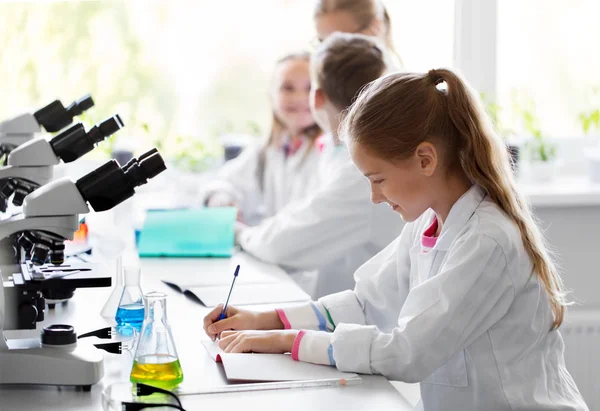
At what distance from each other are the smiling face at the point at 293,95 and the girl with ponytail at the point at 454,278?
4.98ft

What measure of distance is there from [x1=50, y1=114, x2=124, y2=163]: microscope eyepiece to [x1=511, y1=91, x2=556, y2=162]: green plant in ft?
6.42

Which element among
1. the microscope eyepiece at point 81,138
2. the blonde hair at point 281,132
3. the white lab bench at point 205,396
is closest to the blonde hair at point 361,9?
the blonde hair at point 281,132

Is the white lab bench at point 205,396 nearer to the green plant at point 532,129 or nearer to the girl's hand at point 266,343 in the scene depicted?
the girl's hand at point 266,343

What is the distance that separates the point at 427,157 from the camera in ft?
4.82

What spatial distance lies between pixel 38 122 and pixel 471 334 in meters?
1.22

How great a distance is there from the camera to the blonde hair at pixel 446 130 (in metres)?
1.45

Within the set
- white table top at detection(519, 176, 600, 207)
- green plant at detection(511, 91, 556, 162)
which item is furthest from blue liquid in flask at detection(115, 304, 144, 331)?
green plant at detection(511, 91, 556, 162)

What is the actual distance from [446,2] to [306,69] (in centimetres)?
67

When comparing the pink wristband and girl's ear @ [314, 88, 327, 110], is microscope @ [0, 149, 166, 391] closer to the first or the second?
the pink wristband

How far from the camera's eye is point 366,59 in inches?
88.6

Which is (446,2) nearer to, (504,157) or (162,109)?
(162,109)

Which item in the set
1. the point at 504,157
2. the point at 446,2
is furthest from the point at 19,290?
the point at 446,2

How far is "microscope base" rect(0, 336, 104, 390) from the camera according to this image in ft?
4.12

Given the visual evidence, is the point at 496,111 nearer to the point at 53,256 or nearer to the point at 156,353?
the point at 53,256
